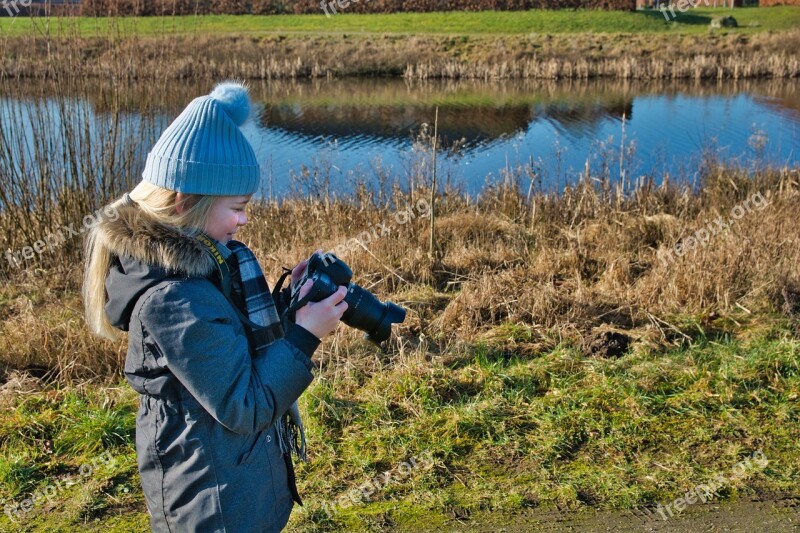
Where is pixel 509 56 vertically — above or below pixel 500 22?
below

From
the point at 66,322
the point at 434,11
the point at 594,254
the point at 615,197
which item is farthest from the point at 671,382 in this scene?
the point at 434,11

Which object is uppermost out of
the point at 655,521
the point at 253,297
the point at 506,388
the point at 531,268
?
the point at 253,297

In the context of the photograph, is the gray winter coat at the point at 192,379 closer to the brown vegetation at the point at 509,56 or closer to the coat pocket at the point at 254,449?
the coat pocket at the point at 254,449

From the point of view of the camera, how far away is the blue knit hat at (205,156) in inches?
64.0

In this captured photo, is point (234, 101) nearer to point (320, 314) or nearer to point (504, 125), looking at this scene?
point (320, 314)

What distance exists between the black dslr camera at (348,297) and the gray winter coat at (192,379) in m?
0.14

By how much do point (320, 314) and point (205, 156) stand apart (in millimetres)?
439

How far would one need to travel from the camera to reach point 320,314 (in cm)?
174

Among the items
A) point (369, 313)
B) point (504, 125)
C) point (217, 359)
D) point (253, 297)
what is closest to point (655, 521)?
point (369, 313)

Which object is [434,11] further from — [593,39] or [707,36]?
[707,36]

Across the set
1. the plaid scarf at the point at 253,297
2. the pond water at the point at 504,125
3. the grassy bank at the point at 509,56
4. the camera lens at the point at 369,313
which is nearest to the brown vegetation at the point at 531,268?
the pond water at the point at 504,125

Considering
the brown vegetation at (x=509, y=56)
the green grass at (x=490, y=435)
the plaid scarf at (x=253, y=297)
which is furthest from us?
the brown vegetation at (x=509, y=56)

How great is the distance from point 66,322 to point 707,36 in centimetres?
2954

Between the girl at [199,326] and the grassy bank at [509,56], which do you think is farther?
the grassy bank at [509,56]
